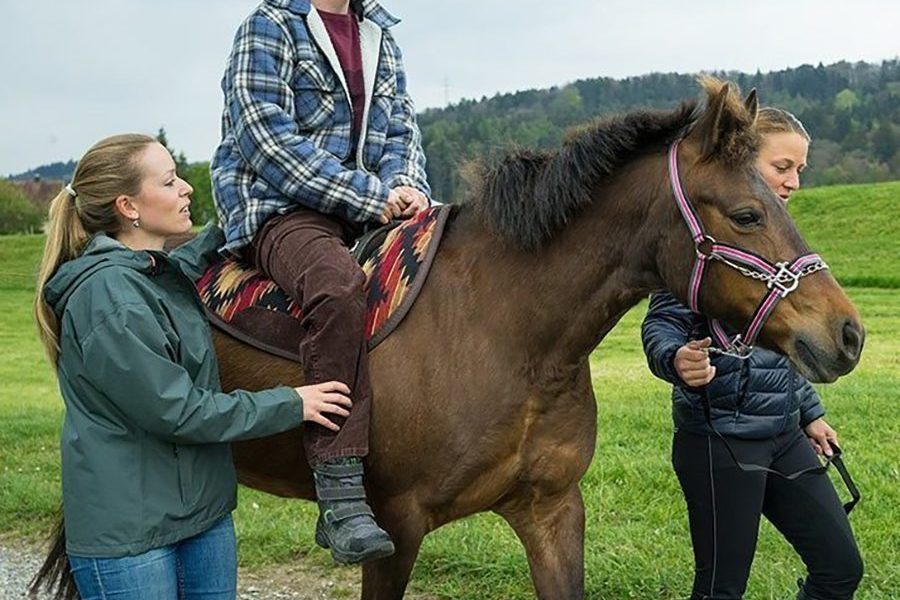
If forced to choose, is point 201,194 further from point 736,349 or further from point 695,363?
point 736,349

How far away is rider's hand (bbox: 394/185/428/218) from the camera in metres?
3.66

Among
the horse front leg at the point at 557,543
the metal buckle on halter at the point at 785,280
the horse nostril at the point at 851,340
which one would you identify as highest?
the metal buckle on halter at the point at 785,280

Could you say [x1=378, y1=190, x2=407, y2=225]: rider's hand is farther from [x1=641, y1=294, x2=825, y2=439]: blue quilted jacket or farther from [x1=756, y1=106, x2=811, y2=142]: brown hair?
[x1=756, y1=106, x2=811, y2=142]: brown hair

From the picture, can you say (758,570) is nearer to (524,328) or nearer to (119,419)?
(524,328)

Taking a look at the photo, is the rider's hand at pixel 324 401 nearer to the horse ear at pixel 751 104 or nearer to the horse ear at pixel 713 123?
the horse ear at pixel 713 123

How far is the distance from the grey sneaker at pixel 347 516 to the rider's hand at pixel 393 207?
0.92m

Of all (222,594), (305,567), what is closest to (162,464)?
(222,594)

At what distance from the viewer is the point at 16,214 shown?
5741 cm

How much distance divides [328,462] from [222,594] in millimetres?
500

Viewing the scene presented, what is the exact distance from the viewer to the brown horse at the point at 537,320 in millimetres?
2916

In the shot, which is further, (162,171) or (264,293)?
(264,293)

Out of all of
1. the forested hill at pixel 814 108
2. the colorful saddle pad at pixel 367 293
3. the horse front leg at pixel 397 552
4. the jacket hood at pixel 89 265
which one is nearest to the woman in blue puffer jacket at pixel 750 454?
the colorful saddle pad at pixel 367 293

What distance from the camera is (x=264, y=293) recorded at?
3.61 m

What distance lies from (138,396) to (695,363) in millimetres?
1674
